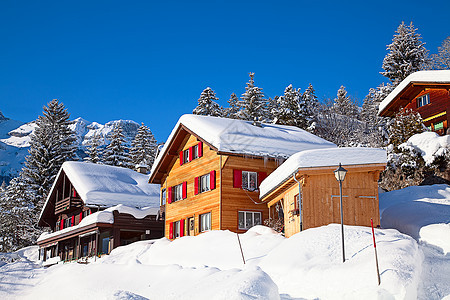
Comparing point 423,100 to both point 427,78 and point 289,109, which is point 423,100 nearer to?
point 427,78

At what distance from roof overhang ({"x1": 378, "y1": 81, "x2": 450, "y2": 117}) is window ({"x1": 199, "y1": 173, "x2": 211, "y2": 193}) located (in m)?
16.2

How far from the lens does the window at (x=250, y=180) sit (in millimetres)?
25656

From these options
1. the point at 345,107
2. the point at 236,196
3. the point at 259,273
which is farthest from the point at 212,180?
the point at 345,107

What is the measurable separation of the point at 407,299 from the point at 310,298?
2.27 m

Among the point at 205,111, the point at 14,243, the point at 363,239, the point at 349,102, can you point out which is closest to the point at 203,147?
the point at 363,239

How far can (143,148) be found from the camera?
5659 cm

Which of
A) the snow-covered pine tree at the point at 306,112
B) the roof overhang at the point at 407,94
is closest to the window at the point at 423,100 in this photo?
the roof overhang at the point at 407,94

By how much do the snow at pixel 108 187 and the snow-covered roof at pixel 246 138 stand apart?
698cm

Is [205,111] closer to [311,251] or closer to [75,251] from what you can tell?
[75,251]

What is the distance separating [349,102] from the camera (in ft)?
201

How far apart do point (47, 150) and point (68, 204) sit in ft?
53.5

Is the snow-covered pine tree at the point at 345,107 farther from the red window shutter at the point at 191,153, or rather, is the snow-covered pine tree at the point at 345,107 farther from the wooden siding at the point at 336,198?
the wooden siding at the point at 336,198

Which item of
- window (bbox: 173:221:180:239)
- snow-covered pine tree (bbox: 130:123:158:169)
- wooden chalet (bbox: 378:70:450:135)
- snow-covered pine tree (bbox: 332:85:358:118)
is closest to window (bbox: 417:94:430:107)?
wooden chalet (bbox: 378:70:450:135)

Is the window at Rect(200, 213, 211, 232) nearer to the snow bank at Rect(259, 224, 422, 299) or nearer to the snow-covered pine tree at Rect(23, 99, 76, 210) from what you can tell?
the snow bank at Rect(259, 224, 422, 299)
